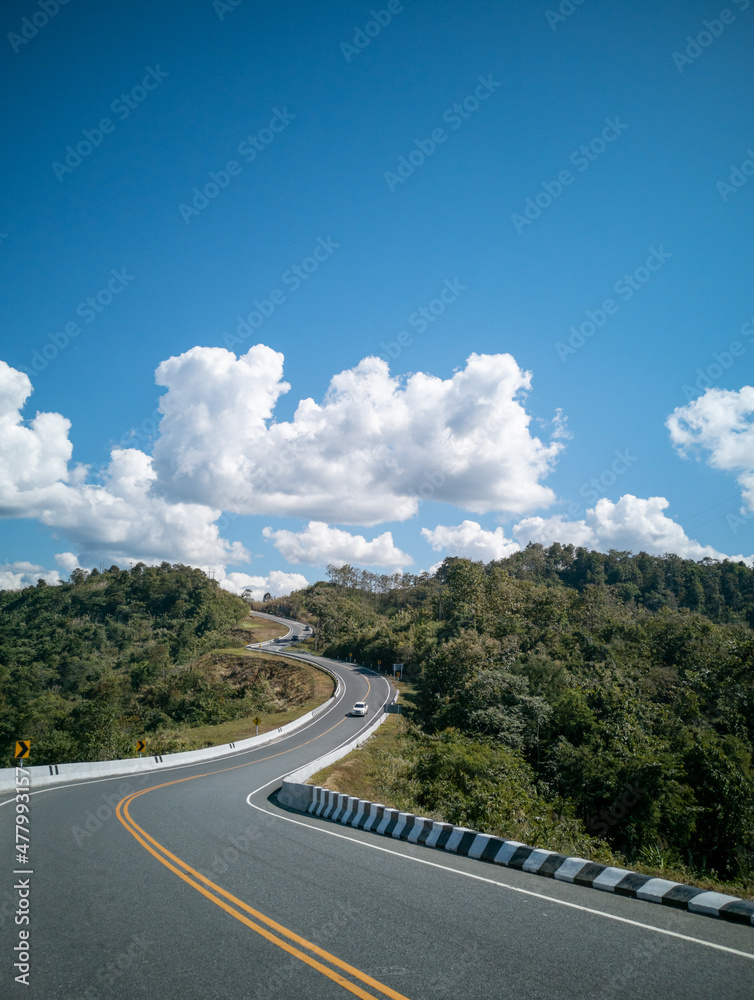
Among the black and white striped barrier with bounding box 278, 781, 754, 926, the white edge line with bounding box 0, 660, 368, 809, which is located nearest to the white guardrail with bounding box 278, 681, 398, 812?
the black and white striped barrier with bounding box 278, 781, 754, 926

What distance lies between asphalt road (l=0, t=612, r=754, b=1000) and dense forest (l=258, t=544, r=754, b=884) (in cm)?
578

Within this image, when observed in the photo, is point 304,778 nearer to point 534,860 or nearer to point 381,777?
point 381,777

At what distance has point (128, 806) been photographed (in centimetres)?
1639

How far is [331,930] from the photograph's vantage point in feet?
20.1

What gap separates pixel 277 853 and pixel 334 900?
3.27 metres

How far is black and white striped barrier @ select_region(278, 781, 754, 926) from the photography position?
6.86 metres

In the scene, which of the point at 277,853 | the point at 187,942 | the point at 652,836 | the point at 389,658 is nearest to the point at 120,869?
the point at 277,853

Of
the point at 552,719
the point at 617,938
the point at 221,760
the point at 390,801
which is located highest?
the point at 617,938

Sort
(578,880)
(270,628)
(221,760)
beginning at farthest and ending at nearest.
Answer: (270,628) → (221,760) → (578,880)

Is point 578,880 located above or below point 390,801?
above

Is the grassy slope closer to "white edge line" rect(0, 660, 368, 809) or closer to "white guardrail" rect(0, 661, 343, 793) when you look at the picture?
"white edge line" rect(0, 660, 368, 809)

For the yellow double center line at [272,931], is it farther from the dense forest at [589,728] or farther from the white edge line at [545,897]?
the dense forest at [589,728]

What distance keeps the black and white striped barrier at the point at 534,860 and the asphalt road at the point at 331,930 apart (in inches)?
10.5

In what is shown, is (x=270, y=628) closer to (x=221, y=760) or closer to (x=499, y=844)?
(x=221, y=760)
